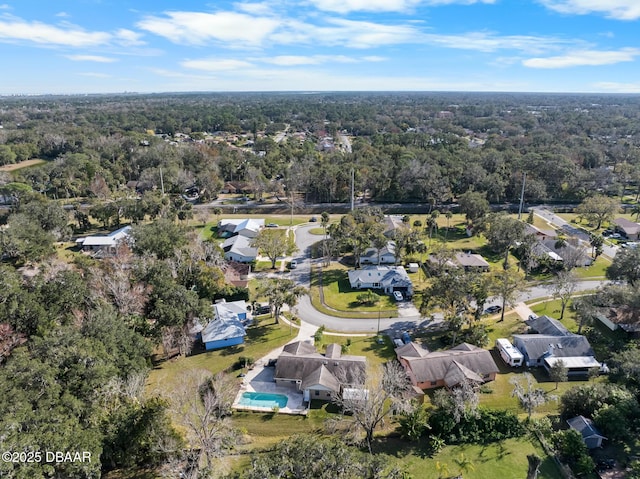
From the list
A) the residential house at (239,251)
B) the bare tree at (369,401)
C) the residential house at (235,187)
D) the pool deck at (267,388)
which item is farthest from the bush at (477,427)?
the residential house at (235,187)

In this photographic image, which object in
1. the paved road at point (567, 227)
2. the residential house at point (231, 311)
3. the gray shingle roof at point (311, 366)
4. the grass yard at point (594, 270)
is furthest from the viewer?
the paved road at point (567, 227)

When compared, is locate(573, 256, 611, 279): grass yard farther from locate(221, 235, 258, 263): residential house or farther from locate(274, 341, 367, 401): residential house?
locate(221, 235, 258, 263): residential house

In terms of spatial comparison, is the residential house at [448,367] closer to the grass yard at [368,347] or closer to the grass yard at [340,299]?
the grass yard at [368,347]

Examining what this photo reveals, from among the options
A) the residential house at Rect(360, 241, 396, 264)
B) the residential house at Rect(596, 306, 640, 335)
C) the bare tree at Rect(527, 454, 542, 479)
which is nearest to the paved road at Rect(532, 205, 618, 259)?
the residential house at Rect(596, 306, 640, 335)

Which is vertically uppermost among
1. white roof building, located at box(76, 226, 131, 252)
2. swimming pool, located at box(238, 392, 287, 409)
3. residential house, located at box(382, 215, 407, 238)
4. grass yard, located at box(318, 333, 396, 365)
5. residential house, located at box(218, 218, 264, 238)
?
residential house, located at box(382, 215, 407, 238)

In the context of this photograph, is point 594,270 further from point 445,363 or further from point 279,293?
point 279,293
